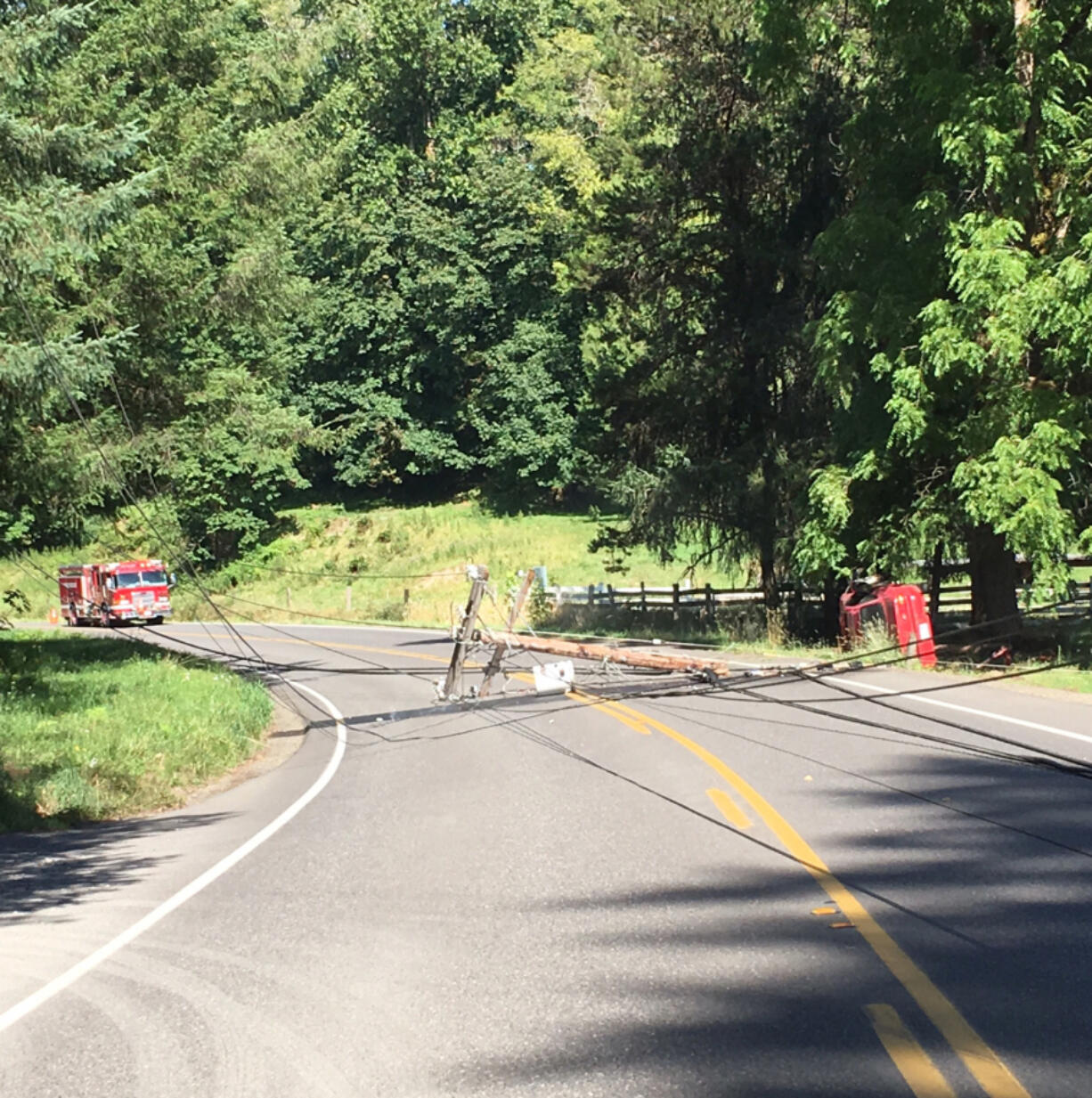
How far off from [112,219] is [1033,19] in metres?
14.0

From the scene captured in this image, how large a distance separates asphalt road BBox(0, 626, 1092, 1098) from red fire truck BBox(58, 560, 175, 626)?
39.9 meters

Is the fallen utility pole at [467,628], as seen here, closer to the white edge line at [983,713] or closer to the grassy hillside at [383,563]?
the white edge line at [983,713]

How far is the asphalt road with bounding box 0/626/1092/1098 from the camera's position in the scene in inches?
215

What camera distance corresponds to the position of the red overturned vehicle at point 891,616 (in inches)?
896

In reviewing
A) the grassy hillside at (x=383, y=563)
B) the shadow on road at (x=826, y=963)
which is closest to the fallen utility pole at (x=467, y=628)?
the shadow on road at (x=826, y=963)

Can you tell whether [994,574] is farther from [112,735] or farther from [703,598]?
[703,598]

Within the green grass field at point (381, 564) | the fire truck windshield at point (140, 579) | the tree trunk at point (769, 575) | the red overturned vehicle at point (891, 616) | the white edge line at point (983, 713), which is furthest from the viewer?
the green grass field at point (381, 564)

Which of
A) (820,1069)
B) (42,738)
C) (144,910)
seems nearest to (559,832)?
(144,910)

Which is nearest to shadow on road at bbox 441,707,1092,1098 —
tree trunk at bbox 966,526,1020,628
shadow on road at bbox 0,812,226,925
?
shadow on road at bbox 0,812,226,925

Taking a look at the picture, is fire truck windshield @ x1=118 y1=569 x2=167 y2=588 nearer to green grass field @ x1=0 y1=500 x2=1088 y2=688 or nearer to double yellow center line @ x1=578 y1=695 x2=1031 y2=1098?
green grass field @ x1=0 y1=500 x2=1088 y2=688

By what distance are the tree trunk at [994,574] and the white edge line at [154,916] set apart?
14.0 metres

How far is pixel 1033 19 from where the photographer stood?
849 inches

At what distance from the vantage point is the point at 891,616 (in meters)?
24.8

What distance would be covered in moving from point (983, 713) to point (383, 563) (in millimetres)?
48109
